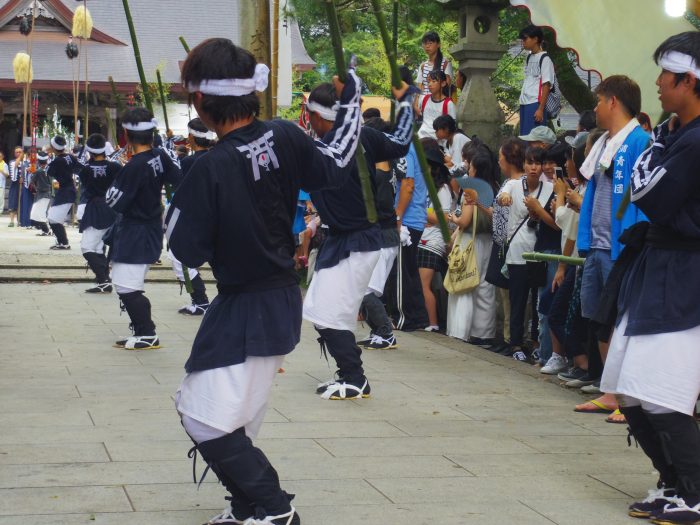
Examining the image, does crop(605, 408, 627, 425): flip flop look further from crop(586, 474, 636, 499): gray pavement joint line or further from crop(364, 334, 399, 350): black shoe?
crop(364, 334, 399, 350): black shoe

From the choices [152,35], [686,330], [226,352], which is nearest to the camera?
[226,352]

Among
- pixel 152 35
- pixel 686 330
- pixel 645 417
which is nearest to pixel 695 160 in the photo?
pixel 686 330

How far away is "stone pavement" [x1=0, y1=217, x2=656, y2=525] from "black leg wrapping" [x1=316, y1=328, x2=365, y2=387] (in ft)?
0.58

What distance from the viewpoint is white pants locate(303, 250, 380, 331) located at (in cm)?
699

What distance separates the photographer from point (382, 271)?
9164mm

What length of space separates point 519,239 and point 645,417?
4195 millimetres

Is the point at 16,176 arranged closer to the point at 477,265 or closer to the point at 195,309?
the point at 195,309

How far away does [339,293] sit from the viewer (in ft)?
23.1

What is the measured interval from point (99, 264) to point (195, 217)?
9.34 metres

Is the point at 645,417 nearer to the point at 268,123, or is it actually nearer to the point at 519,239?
the point at 268,123

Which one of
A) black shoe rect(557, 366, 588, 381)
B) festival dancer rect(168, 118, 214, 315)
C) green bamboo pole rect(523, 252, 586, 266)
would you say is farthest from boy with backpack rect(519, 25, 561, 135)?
green bamboo pole rect(523, 252, 586, 266)

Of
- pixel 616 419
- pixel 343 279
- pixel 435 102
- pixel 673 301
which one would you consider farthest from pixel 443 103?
pixel 673 301

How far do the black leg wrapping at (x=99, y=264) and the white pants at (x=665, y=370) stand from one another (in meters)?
9.41

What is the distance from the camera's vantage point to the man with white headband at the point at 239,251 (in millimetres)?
3889
